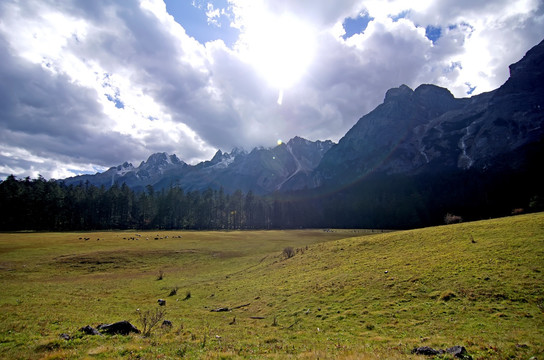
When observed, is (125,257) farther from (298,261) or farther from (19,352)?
(19,352)

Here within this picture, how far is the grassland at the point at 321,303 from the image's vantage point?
44.3 ft

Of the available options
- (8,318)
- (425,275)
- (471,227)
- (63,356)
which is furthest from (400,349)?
(471,227)

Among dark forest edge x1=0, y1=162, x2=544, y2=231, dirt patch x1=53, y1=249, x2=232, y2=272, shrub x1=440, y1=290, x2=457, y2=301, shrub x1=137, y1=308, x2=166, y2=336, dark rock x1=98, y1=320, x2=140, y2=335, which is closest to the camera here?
dark rock x1=98, y1=320, x2=140, y2=335

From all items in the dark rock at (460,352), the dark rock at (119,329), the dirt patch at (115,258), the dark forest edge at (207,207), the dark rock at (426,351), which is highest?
the dark forest edge at (207,207)

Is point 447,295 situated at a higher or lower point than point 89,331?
higher

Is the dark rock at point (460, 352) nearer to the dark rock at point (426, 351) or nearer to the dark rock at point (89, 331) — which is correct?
the dark rock at point (426, 351)

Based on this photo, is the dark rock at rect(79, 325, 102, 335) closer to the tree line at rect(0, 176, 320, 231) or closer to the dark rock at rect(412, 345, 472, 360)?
the dark rock at rect(412, 345, 472, 360)

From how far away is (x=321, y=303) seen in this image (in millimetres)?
23219

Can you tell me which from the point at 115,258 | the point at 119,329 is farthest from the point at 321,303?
the point at 115,258

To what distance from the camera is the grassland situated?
1350cm

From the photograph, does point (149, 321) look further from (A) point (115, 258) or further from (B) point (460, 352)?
(A) point (115, 258)

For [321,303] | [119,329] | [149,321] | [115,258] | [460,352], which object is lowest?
[149,321]

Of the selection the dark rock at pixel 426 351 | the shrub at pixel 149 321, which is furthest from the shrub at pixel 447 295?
the shrub at pixel 149 321

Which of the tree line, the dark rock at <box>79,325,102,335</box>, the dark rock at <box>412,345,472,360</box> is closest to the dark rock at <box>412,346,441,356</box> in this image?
the dark rock at <box>412,345,472,360</box>
